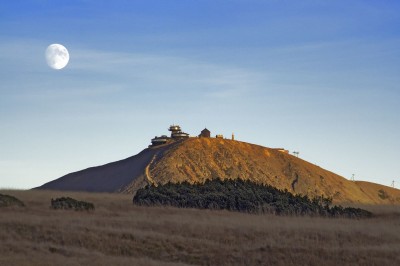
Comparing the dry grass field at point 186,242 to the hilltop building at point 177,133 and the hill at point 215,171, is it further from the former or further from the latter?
the hilltop building at point 177,133

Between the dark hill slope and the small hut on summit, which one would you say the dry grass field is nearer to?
the dark hill slope

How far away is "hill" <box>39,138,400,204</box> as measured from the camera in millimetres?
101250

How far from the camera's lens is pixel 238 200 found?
156 ft

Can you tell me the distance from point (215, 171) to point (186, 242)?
73.6 meters

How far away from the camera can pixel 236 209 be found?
46.8 meters

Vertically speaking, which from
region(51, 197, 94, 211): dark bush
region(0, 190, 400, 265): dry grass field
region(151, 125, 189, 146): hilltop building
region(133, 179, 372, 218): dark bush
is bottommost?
region(0, 190, 400, 265): dry grass field

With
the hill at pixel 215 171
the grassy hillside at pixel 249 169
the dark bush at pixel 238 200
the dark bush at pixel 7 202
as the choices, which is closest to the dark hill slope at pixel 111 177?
the hill at pixel 215 171

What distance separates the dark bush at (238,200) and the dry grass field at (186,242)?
10.3 metres

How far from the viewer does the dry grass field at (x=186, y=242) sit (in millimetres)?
26141

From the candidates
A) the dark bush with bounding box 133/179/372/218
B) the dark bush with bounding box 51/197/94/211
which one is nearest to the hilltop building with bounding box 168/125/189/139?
the dark bush with bounding box 133/179/372/218

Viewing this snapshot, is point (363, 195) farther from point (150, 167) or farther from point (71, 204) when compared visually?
point (71, 204)

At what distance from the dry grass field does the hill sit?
62.3 meters

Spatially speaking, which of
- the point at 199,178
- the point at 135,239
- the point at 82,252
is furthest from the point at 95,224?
the point at 199,178

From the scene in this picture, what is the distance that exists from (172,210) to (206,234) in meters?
11.5
